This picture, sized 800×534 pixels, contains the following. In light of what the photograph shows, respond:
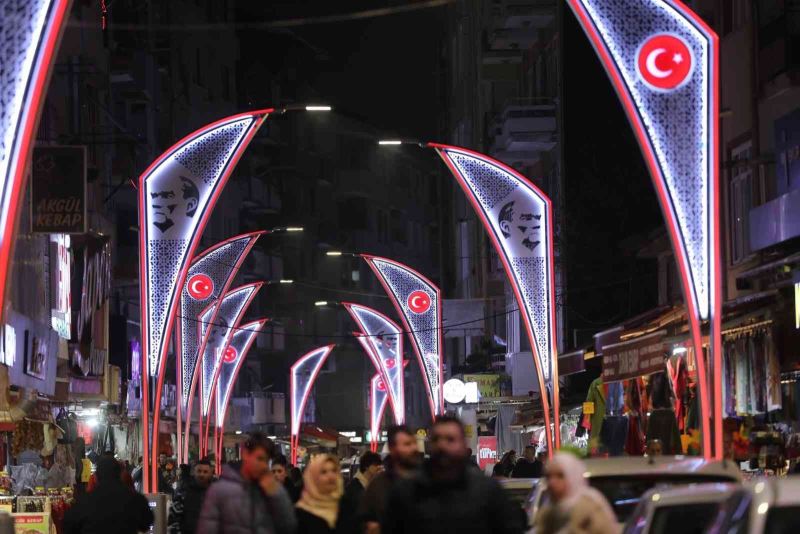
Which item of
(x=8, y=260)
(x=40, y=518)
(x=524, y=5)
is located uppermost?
(x=524, y=5)

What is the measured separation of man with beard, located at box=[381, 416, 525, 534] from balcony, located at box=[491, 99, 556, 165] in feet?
139

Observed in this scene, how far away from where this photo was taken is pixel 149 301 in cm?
2786

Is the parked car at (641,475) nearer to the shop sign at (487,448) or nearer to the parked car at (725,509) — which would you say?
the parked car at (725,509)

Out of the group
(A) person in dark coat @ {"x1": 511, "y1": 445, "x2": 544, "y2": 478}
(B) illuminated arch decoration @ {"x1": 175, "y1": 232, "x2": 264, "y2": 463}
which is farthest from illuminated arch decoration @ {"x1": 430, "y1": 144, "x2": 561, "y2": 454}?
(B) illuminated arch decoration @ {"x1": 175, "y1": 232, "x2": 264, "y2": 463}

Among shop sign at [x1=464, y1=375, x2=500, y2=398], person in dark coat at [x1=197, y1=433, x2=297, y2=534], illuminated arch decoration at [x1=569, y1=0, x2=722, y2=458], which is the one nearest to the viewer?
person in dark coat at [x1=197, y1=433, x2=297, y2=534]

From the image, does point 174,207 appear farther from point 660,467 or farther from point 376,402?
point 376,402

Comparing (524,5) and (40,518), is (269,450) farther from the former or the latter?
(524,5)

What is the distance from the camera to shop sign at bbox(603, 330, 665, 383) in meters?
26.1

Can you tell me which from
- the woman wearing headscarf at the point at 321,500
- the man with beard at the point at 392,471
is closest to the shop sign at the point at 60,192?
the man with beard at the point at 392,471

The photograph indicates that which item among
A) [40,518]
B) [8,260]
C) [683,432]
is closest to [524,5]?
[683,432]

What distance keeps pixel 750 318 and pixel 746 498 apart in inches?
610

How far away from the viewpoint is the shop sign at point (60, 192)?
97.1 feet

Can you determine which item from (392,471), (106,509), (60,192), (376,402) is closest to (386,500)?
(392,471)

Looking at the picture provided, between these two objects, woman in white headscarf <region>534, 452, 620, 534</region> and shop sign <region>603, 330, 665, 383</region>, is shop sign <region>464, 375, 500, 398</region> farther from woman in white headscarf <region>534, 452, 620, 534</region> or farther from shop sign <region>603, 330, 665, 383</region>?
woman in white headscarf <region>534, 452, 620, 534</region>
